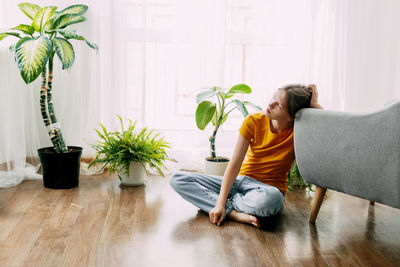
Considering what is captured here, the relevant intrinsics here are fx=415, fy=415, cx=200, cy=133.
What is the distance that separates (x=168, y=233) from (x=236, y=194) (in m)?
0.41

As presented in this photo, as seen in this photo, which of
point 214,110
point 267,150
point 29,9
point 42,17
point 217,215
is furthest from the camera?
point 214,110

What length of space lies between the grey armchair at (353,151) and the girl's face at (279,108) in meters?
0.08

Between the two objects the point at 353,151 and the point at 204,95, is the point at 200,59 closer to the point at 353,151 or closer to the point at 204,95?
the point at 204,95

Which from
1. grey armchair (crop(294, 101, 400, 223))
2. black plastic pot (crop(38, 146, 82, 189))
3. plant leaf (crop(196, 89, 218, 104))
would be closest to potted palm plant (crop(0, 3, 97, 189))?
black plastic pot (crop(38, 146, 82, 189))

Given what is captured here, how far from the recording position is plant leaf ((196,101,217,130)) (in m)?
2.63

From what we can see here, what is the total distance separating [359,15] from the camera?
2.94 meters

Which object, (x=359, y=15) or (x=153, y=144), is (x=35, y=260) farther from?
(x=359, y=15)

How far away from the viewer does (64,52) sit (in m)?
2.19

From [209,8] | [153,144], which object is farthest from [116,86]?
[209,8]

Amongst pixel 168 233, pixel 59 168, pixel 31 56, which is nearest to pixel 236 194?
pixel 168 233

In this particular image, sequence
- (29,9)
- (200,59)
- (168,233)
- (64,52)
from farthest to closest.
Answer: (200,59), (29,9), (64,52), (168,233)

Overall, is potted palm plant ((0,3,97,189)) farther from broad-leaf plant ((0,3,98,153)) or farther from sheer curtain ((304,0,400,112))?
sheer curtain ((304,0,400,112))

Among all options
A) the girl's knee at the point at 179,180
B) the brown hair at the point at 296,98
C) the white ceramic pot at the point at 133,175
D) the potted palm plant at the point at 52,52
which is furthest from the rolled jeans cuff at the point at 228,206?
the potted palm plant at the point at 52,52

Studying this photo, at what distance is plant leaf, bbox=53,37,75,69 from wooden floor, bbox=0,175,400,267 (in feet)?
2.42
